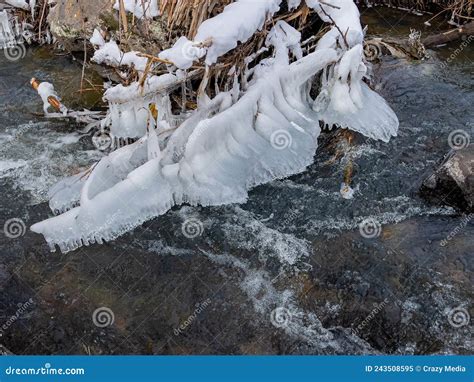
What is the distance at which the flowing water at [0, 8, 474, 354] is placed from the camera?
3576 mm

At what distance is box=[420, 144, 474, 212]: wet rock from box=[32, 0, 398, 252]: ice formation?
724 millimetres

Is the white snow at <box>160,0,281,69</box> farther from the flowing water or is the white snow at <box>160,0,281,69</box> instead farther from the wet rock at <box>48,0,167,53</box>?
the flowing water

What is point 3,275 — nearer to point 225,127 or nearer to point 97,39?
point 225,127

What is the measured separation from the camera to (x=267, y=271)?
3971mm

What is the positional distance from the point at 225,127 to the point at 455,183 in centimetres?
183

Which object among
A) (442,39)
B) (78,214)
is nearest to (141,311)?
(78,214)

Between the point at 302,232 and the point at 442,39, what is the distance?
13.6 ft

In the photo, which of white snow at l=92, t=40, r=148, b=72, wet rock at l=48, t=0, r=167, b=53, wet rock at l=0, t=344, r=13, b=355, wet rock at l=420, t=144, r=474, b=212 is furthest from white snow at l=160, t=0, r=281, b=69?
wet rock at l=0, t=344, r=13, b=355

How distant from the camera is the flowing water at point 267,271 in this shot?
11.7 ft

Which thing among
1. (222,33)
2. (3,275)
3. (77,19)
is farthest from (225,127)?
(77,19)

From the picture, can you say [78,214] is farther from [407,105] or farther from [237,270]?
[407,105]

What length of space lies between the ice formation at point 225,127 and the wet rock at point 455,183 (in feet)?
2.38

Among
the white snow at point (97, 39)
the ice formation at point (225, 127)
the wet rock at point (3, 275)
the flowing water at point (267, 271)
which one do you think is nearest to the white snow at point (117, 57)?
the ice formation at point (225, 127)

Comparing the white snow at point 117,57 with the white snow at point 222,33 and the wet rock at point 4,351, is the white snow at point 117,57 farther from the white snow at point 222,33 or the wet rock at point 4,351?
the wet rock at point 4,351
